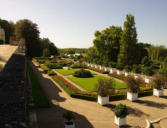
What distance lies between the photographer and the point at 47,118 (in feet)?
33.3

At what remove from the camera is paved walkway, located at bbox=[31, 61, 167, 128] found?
9719 millimetres

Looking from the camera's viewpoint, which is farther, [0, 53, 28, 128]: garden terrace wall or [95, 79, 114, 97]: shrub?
[95, 79, 114, 97]: shrub

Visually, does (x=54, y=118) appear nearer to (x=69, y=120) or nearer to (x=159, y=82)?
(x=69, y=120)

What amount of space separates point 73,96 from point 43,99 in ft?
11.3

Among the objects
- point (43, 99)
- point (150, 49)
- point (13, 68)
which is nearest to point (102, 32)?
point (150, 49)

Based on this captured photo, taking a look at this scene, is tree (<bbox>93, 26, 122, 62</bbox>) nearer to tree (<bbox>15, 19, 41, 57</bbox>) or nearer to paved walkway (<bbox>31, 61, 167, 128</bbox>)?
paved walkway (<bbox>31, 61, 167, 128</bbox>)

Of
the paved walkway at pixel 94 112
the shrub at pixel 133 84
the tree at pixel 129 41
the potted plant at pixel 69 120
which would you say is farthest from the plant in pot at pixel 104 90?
the tree at pixel 129 41

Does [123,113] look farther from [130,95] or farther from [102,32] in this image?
[102,32]

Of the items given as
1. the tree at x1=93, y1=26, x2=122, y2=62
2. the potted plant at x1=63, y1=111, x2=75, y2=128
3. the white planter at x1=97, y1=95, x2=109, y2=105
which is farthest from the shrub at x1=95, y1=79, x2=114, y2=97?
the tree at x1=93, y1=26, x2=122, y2=62

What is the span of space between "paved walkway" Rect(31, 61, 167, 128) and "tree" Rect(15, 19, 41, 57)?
3920 cm

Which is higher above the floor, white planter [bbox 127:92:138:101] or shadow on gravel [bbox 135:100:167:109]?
white planter [bbox 127:92:138:101]

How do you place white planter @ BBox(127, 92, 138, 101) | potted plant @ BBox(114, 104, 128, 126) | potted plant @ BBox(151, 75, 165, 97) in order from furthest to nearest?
1. potted plant @ BBox(151, 75, 165, 97)
2. white planter @ BBox(127, 92, 138, 101)
3. potted plant @ BBox(114, 104, 128, 126)

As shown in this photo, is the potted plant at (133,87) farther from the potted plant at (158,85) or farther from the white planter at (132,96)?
the potted plant at (158,85)

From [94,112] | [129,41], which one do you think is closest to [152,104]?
[94,112]
